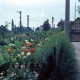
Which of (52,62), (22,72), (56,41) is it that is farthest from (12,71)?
(56,41)

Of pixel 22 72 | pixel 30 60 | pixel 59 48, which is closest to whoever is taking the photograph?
pixel 22 72

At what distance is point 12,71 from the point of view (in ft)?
10.4

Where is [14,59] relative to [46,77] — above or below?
above

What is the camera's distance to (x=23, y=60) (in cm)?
424

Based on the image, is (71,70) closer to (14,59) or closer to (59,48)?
(59,48)

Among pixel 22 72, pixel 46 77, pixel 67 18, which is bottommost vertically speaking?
pixel 46 77

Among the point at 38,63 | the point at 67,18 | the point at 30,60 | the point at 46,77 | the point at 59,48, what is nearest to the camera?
the point at 46,77

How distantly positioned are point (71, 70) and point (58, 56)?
20.6 inches

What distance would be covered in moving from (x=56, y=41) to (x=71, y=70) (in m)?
0.98

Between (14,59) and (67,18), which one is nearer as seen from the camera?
(14,59)

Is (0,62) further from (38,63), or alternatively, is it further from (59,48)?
(59,48)

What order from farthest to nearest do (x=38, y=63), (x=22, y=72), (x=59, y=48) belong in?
1. (x=59, y=48)
2. (x=38, y=63)
3. (x=22, y=72)

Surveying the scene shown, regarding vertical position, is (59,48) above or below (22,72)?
above

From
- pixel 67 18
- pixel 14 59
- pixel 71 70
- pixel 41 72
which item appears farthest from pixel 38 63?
pixel 67 18
